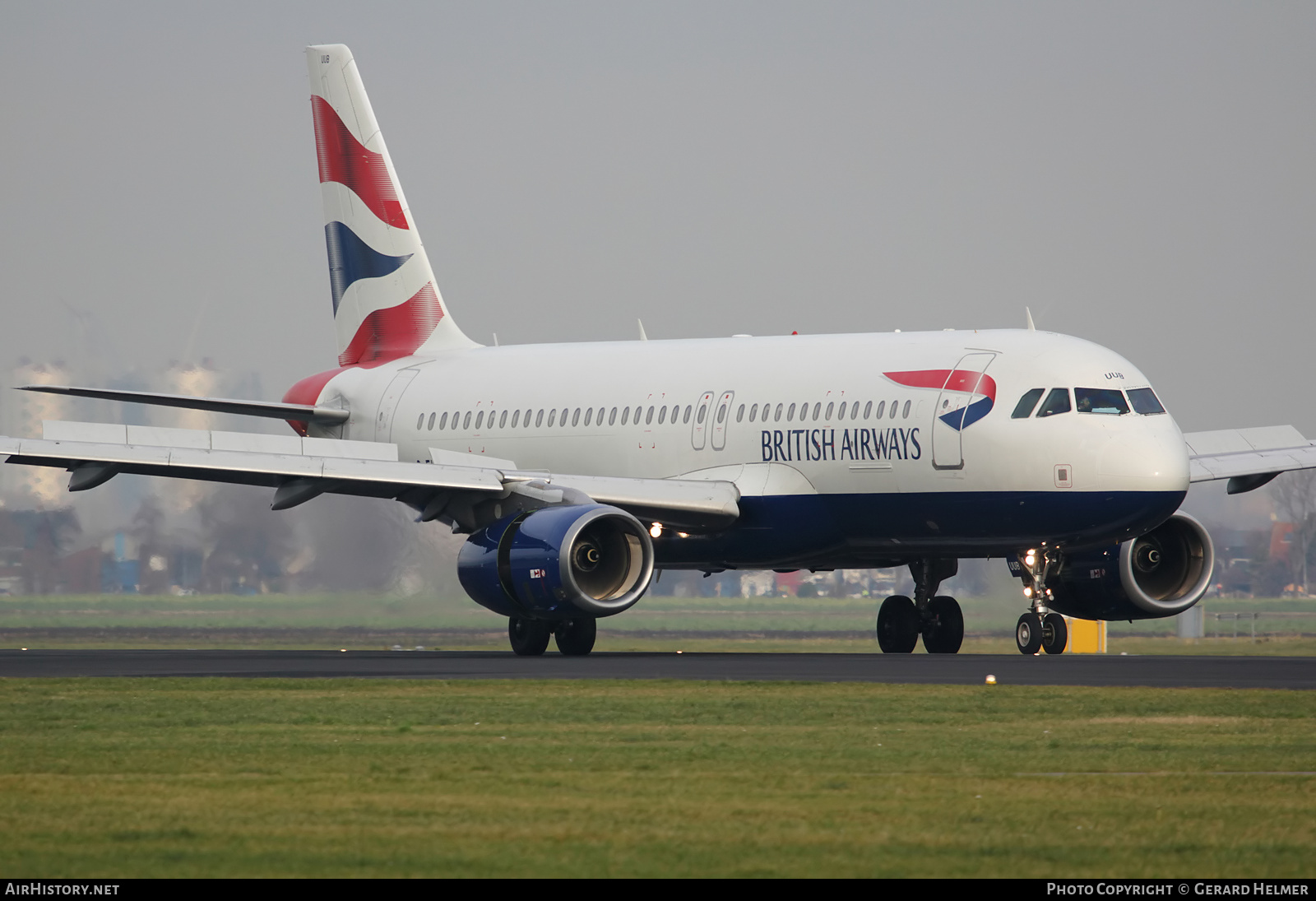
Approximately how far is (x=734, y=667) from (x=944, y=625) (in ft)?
25.6

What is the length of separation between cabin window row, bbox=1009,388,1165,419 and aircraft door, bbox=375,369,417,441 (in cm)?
1287

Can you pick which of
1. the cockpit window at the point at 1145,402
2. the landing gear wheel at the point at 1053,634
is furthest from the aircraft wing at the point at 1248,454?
the landing gear wheel at the point at 1053,634

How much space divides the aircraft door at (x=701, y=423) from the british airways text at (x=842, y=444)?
1.22 m

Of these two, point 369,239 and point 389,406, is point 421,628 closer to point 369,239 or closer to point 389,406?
point 389,406

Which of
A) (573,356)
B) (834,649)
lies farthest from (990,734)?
(834,649)

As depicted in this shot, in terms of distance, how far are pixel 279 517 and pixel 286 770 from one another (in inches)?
1349

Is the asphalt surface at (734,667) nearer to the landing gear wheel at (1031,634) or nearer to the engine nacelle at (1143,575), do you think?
the landing gear wheel at (1031,634)

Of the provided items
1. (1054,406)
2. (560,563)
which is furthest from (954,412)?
(560,563)

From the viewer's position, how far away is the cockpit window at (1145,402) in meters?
28.1

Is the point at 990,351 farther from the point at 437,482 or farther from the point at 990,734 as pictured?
the point at 990,734

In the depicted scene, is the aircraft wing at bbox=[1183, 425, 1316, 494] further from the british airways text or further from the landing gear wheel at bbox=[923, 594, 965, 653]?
the british airways text

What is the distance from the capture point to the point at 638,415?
32.8 meters

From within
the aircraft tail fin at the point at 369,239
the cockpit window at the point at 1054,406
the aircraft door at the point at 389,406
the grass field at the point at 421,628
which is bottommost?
the grass field at the point at 421,628

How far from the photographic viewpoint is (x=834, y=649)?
3959cm
